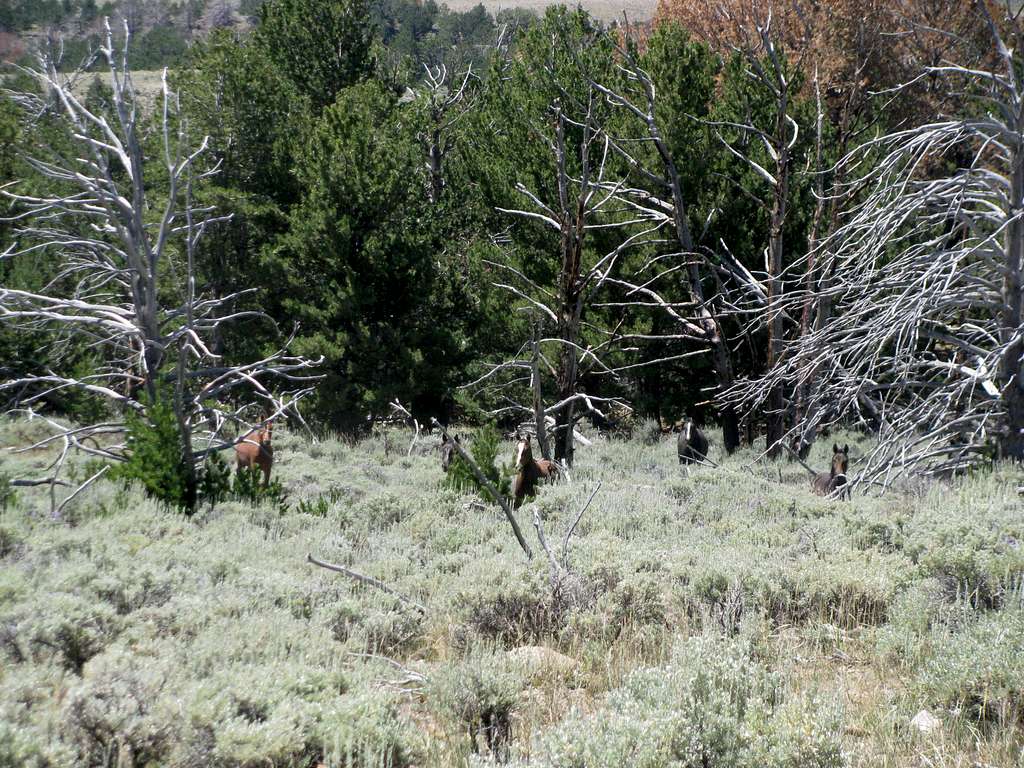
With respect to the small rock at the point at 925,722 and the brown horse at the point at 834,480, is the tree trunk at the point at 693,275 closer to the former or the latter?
the brown horse at the point at 834,480

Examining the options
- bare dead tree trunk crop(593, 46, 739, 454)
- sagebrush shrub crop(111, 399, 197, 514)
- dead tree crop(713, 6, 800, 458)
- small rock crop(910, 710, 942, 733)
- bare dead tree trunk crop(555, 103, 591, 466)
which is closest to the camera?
small rock crop(910, 710, 942, 733)

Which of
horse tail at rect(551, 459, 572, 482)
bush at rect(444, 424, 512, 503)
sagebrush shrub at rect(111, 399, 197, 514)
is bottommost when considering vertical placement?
horse tail at rect(551, 459, 572, 482)

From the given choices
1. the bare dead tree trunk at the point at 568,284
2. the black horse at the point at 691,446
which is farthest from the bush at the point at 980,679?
the black horse at the point at 691,446

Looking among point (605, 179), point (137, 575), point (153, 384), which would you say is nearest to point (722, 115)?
point (605, 179)

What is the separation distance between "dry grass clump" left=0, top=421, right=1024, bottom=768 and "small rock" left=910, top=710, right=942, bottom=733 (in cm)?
4

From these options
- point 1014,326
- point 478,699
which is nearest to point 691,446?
point 1014,326

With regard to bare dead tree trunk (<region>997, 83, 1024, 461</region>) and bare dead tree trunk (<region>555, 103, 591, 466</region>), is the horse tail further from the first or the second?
bare dead tree trunk (<region>997, 83, 1024, 461</region>)

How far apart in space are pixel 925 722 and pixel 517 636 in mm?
2115

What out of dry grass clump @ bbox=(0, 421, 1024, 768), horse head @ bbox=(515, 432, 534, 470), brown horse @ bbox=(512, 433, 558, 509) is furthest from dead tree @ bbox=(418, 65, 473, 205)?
dry grass clump @ bbox=(0, 421, 1024, 768)

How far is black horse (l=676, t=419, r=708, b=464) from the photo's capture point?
10.9m

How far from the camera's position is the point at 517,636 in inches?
183

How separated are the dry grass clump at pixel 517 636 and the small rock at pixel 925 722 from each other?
0.04 meters

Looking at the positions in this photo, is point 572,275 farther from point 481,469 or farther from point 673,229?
point 673,229

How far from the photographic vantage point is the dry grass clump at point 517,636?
3012mm
